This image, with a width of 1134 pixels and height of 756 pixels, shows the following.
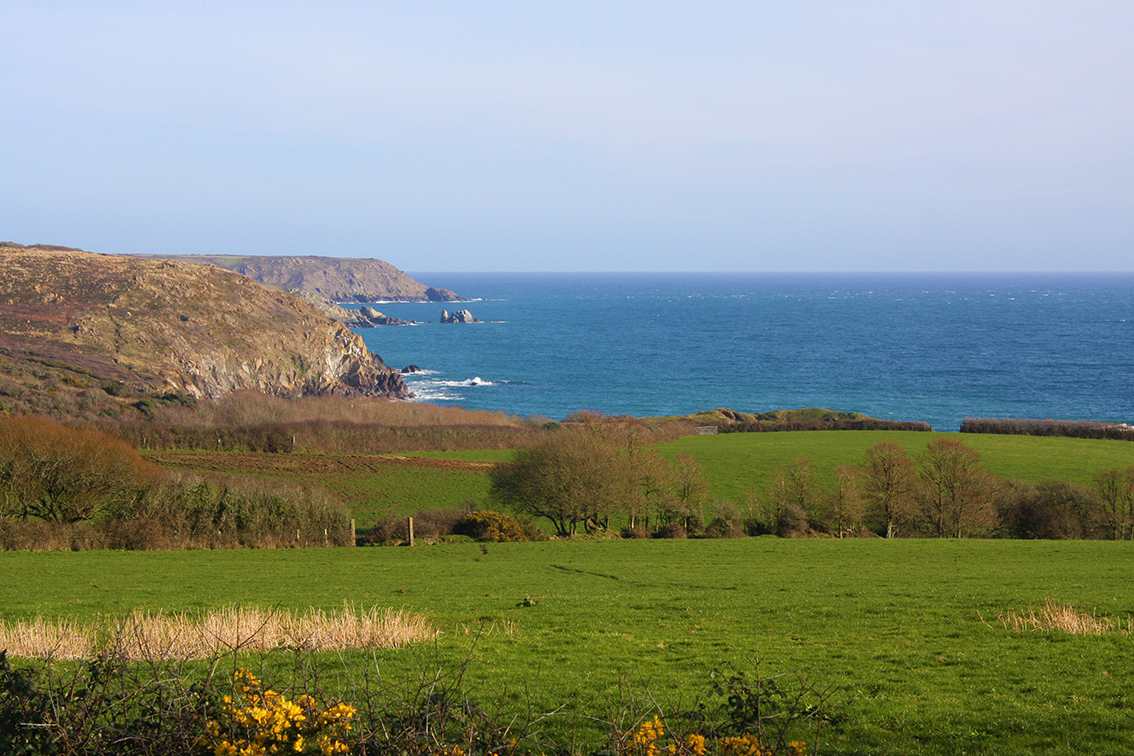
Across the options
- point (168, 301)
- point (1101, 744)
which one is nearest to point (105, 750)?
point (1101, 744)

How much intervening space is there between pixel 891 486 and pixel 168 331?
102 metres

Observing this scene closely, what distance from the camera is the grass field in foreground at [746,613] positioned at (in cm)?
988

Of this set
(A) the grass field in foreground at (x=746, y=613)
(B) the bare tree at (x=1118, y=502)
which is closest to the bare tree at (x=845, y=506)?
(A) the grass field in foreground at (x=746, y=613)

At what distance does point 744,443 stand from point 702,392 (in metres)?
47.4

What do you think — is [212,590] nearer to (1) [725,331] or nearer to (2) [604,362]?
(2) [604,362]

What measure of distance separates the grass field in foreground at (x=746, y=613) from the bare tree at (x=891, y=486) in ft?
35.8

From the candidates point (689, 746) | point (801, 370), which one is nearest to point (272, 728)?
point (689, 746)

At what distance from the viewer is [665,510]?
157ft

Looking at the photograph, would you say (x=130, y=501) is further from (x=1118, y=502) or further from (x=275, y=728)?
(x=1118, y=502)

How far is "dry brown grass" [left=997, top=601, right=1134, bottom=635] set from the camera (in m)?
14.5

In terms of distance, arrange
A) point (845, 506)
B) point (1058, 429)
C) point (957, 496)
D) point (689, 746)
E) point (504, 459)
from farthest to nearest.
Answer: point (1058, 429) → point (504, 459) → point (845, 506) → point (957, 496) → point (689, 746)

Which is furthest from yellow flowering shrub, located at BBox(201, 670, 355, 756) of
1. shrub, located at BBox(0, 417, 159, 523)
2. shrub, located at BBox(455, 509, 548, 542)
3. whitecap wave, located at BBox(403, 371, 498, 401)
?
whitecap wave, located at BBox(403, 371, 498, 401)

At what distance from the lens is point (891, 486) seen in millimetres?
46594

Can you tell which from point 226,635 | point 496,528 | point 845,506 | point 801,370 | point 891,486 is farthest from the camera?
point 801,370
